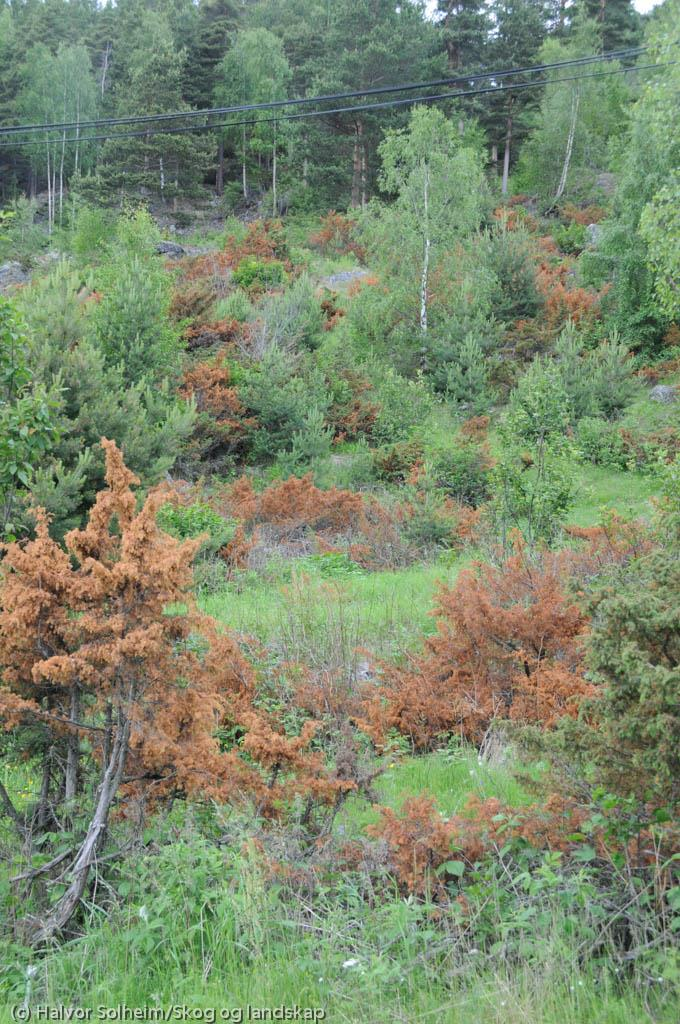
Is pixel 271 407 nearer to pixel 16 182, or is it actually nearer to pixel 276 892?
pixel 276 892

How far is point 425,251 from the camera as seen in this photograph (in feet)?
86.2

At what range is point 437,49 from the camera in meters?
44.6

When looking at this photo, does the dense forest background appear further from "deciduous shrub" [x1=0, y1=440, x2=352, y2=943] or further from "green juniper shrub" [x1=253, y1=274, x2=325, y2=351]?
"deciduous shrub" [x1=0, y1=440, x2=352, y2=943]

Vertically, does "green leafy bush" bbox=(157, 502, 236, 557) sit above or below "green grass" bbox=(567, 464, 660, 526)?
above

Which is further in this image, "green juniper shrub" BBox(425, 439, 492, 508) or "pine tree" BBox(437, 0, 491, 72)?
"pine tree" BBox(437, 0, 491, 72)

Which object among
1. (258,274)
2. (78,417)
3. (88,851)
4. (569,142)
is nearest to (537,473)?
(78,417)

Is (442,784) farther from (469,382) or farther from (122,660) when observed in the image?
(469,382)

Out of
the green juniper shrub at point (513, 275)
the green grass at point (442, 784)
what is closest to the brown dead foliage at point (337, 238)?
the green juniper shrub at point (513, 275)

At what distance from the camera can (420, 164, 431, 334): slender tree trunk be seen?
25.8m

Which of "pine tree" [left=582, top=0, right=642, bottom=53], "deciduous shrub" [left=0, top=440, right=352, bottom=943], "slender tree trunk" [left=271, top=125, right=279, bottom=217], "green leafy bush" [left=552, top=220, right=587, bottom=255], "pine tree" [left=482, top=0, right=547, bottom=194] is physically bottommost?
"deciduous shrub" [left=0, top=440, right=352, bottom=943]

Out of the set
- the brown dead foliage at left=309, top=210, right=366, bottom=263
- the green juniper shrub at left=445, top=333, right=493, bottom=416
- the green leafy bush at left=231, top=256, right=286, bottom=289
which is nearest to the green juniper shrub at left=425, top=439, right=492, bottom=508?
the green juniper shrub at left=445, top=333, right=493, bottom=416

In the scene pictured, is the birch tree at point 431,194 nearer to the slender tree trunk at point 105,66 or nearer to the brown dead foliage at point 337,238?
the brown dead foliage at point 337,238

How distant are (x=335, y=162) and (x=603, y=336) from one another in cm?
2486

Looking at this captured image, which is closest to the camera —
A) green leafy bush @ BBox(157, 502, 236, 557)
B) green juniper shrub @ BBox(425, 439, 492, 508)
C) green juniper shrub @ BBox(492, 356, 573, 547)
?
green juniper shrub @ BBox(492, 356, 573, 547)
